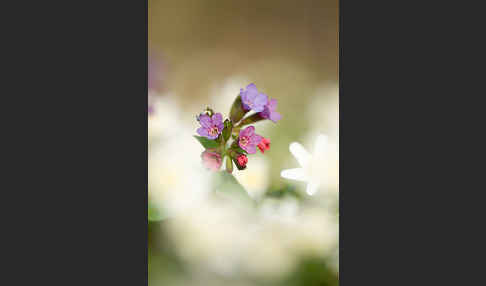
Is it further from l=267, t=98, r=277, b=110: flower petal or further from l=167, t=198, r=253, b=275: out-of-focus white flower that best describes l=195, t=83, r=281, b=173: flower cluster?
l=167, t=198, r=253, b=275: out-of-focus white flower

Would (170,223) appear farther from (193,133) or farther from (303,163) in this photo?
(303,163)

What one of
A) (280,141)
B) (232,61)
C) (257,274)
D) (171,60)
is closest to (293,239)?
(257,274)

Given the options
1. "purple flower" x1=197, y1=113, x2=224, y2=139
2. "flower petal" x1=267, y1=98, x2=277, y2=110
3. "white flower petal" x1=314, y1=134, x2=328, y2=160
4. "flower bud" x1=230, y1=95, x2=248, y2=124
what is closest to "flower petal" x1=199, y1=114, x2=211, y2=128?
"purple flower" x1=197, y1=113, x2=224, y2=139

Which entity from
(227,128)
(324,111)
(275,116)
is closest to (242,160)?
(227,128)

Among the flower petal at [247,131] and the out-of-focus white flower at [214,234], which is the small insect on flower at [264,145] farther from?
the out-of-focus white flower at [214,234]

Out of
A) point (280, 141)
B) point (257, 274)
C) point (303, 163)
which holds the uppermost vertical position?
point (280, 141)

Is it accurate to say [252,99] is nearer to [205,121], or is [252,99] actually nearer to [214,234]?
[205,121]

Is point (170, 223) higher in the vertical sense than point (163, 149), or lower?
lower
